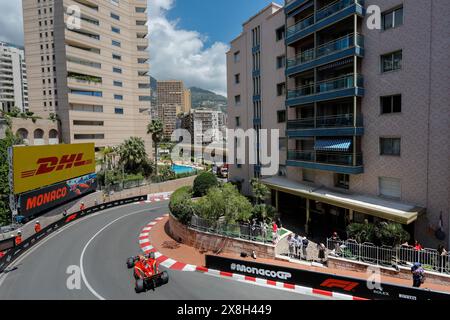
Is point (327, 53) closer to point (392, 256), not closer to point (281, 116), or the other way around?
point (281, 116)

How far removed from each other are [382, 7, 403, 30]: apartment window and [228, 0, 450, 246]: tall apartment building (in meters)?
0.07

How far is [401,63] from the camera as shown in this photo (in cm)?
1805

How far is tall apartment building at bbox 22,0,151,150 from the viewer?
49.8m

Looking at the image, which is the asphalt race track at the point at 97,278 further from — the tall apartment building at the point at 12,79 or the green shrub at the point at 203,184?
the tall apartment building at the point at 12,79

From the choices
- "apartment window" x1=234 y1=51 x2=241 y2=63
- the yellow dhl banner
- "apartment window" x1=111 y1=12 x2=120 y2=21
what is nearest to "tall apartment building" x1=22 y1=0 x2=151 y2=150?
"apartment window" x1=111 y1=12 x2=120 y2=21

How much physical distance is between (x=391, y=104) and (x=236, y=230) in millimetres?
14726

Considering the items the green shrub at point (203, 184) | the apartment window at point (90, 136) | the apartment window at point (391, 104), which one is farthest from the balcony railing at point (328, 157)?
the apartment window at point (90, 136)

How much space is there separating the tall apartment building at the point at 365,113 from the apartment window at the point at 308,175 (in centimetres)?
11

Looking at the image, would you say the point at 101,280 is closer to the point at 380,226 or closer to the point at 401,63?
the point at 380,226

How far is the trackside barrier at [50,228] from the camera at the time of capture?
18.2 metres

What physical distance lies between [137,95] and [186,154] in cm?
4947

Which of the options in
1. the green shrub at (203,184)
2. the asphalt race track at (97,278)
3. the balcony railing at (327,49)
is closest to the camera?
the asphalt race track at (97,278)

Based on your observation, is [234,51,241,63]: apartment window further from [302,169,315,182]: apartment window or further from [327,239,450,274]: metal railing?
[327,239,450,274]: metal railing
